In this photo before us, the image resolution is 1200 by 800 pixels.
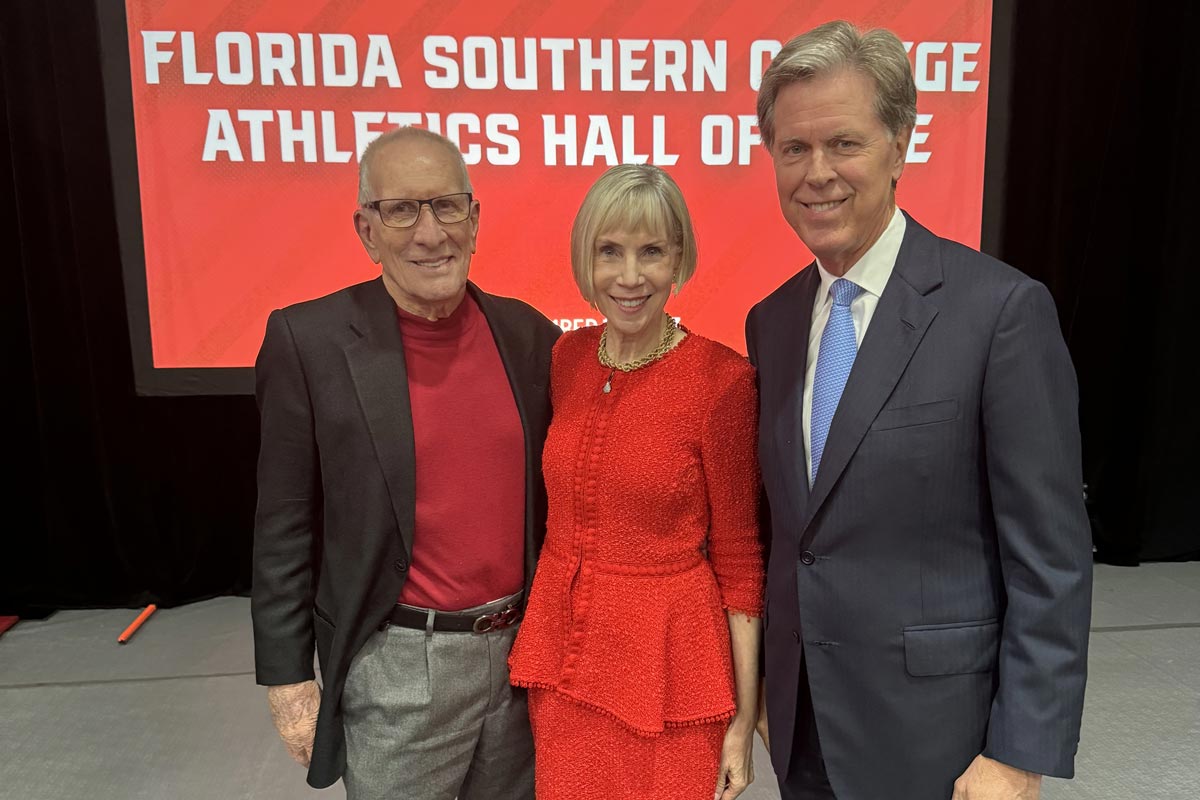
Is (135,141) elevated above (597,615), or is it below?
above

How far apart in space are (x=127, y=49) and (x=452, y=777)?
2.65 metres

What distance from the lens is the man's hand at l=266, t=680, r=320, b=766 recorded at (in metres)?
1.36

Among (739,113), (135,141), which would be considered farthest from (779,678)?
(135,141)

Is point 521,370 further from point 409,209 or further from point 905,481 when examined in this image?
point 905,481

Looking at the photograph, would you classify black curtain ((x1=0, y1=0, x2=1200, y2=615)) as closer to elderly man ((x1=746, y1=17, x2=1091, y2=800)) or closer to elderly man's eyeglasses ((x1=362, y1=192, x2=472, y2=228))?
elderly man's eyeglasses ((x1=362, y1=192, x2=472, y2=228))

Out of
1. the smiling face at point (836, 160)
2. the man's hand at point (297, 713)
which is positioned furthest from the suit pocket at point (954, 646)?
the man's hand at point (297, 713)

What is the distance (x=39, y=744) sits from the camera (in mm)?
2518

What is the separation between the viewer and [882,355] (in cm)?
103

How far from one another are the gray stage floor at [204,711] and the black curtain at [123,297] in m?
0.32

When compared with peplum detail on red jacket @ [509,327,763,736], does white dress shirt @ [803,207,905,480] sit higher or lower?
higher

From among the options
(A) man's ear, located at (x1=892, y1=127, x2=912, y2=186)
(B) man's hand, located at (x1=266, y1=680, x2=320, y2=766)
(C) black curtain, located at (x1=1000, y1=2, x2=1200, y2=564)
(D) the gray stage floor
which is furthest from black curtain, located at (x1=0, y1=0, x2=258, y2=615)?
(C) black curtain, located at (x1=1000, y1=2, x2=1200, y2=564)

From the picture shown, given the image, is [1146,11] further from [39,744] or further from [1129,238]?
[39,744]

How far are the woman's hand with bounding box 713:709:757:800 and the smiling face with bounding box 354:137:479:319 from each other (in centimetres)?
82

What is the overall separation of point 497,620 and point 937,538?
69 cm
